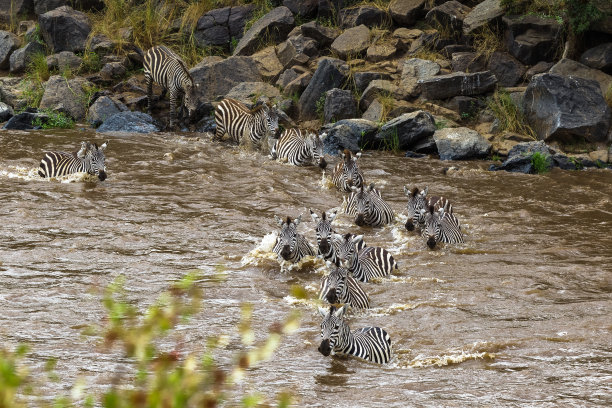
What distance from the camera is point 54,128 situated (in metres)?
20.2

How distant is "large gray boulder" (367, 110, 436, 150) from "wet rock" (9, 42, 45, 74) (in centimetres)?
1110

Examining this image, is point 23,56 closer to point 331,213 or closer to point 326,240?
point 331,213

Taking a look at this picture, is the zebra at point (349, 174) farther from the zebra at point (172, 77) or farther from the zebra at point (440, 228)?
the zebra at point (172, 77)

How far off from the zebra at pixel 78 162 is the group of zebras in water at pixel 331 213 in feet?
0.06

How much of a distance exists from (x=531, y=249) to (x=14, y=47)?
18.3 meters

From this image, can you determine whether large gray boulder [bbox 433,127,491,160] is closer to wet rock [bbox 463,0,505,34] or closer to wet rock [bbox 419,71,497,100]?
wet rock [bbox 419,71,497,100]

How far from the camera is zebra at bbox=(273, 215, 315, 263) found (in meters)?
10.1

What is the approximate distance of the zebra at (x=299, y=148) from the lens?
16203 mm

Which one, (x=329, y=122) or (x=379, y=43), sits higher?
(x=379, y=43)

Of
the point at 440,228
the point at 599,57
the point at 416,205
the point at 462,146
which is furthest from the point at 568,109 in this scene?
the point at 440,228

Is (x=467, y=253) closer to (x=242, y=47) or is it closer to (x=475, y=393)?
(x=475, y=393)

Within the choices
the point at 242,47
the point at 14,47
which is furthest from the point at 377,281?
the point at 14,47

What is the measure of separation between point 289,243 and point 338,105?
9424 millimetres

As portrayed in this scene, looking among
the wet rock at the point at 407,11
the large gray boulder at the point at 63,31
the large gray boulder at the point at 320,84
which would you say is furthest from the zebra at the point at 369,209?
the large gray boulder at the point at 63,31
